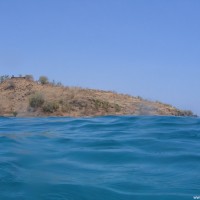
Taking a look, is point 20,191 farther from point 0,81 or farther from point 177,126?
point 0,81

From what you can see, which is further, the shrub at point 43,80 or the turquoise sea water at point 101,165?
the shrub at point 43,80

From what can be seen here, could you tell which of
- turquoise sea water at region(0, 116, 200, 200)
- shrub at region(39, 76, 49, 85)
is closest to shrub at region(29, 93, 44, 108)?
shrub at region(39, 76, 49, 85)

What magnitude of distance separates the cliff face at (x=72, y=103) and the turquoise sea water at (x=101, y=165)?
1281cm

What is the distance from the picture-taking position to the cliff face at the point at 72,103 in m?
22.2

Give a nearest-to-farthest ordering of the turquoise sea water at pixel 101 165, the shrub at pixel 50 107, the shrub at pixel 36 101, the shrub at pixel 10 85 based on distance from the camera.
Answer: the turquoise sea water at pixel 101 165, the shrub at pixel 50 107, the shrub at pixel 36 101, the shrub at pixel 10 85

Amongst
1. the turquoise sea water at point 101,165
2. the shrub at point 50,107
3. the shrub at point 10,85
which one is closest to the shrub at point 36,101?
the shrub at point 50,107

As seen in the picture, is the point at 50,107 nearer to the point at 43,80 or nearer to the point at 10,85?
the point at 43,80

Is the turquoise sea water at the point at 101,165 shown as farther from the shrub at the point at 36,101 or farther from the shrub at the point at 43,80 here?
the shrub at the point at 43,80

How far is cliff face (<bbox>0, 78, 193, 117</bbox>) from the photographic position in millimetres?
22172

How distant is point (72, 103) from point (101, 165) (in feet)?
58.8

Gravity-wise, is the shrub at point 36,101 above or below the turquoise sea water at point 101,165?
above

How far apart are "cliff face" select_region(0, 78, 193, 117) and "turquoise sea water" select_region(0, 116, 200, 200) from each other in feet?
42.0

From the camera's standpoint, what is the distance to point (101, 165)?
18.2 ft

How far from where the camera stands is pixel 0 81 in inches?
1203
